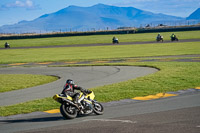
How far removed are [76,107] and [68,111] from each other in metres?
0.30

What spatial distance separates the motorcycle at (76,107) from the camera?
12.6 meters

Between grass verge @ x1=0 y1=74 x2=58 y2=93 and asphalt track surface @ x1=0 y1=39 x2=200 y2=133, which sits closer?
asphalt track surface @ x1=0 y1=39 x2=200 y2=133

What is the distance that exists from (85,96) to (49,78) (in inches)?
576

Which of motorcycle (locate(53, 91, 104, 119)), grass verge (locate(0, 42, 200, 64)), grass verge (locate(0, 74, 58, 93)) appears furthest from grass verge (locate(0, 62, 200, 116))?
grass verge (locate(0, 42, 200, 64))

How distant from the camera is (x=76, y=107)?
12867 mm

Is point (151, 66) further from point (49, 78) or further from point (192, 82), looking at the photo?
point (192, 82)

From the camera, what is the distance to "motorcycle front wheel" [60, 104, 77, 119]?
41.5 ft

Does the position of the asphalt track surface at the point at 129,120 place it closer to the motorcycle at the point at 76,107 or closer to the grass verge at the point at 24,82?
the motorcycle at the point at 76,107

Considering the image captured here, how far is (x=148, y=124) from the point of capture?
11469mm

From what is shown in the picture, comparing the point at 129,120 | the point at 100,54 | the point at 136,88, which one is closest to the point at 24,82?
the point at 136,88

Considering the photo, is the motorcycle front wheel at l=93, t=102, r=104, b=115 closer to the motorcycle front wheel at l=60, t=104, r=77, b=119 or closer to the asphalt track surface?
the asphalt track surface

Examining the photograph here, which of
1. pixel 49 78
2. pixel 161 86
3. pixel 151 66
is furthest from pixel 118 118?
pixel 151 66

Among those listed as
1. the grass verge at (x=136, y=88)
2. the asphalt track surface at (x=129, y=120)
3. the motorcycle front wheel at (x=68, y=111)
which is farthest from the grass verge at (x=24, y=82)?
the motorcycle front wheel at (x=68, y=111)

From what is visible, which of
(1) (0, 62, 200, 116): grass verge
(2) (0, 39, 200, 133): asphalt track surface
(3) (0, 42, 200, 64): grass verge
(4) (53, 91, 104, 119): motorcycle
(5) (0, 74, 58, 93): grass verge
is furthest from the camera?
(3) (0, 42, 200, 64): grass verge
